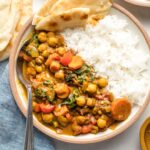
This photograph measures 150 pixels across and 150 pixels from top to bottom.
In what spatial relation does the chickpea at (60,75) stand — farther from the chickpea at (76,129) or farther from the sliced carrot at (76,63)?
the chickpea at (76,129)

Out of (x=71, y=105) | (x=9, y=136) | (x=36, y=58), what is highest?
(x=36, y=58)

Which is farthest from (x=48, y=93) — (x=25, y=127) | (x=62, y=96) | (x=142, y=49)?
(x=142, y=49)

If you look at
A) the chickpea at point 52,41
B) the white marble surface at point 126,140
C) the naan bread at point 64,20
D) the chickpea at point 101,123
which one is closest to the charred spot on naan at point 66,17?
the naan bread at point 64,20

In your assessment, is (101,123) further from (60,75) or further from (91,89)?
(60,75)

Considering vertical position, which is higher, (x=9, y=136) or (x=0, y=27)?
(x=0, y=27)

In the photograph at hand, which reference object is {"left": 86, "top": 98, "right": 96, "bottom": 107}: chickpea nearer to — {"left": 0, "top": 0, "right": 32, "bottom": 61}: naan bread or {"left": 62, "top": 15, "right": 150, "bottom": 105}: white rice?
{"left": 62, "top": 15, "right": 150, "bottom": 105}: white rice

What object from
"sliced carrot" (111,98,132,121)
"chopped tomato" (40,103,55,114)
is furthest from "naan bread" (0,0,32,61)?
"sliced carrot" (111,98,132,121)

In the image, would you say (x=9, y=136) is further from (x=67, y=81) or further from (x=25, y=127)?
(x=67, y=81)
